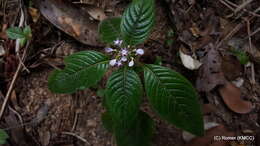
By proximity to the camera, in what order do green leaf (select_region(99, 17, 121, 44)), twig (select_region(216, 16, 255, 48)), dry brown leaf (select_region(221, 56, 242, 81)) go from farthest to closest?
twig (select_region(216, 16, 255, 48)), dry brown leaf (select_region(221, 56, 242, 81)), green leaf (select_region(99, 17, 121, 44))

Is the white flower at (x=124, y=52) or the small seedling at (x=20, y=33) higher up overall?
the small seedling at (x=20, y=33)

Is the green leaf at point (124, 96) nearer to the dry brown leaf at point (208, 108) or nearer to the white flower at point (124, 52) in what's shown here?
the white flower at point (124, 52)

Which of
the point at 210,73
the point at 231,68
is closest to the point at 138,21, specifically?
the point at 210,73

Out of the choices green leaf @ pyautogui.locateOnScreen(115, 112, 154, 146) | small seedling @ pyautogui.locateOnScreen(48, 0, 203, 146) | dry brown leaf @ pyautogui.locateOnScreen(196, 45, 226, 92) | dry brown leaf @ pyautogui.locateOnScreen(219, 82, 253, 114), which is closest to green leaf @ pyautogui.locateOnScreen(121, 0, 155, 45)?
small seedling @ pyautogui.locateOnScreen(48, 0, 203, 146)

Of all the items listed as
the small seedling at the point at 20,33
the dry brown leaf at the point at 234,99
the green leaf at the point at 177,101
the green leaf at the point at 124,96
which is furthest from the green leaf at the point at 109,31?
the dry brown leaf at the point at 234,99

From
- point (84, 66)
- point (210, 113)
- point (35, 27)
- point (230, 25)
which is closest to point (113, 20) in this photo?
point (84, 66)

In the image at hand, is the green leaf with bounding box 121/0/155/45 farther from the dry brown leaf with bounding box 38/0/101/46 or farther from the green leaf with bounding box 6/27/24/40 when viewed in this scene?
the green leaf with bounding box 6/27/24/40

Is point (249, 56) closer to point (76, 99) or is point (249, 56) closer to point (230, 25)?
point (230, 25)
